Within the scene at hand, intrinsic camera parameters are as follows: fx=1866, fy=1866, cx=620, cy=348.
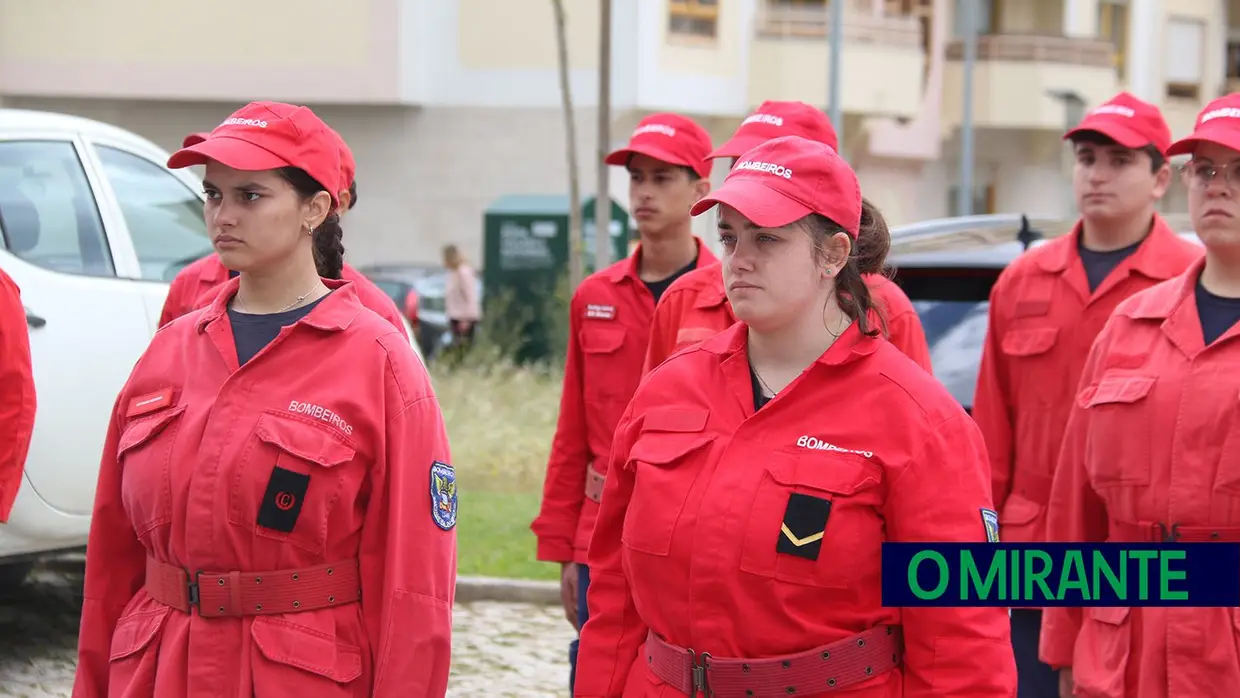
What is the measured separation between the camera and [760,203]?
11.8ft

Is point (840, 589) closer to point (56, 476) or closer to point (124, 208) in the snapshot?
point (56, 476)

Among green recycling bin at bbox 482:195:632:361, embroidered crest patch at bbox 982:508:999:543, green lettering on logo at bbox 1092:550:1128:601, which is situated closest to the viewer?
embroidered crest patch at bbox 982:508:999:543

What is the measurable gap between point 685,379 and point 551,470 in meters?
2.86

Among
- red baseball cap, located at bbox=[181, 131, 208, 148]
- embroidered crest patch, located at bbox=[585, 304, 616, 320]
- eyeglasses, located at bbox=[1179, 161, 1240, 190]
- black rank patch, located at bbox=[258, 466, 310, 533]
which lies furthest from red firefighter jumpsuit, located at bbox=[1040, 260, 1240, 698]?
red baseball cap, located at bbox=[181, 131, 208, 148]

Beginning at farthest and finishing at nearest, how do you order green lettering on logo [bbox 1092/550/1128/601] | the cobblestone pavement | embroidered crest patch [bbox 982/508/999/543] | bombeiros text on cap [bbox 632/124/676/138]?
the cobblestone pavement, bombeiros text on cap [bbox 632/124/676/138], green lettering on logo [bbox 1092/550/1128/601], embroidered crest patch [bbox 982/508/999/543]

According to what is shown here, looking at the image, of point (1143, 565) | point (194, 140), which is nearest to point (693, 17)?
point (1143, 565)

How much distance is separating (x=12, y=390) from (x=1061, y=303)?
3.28 metres

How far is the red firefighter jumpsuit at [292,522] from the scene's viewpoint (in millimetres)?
3785

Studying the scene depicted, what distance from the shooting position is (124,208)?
793cm

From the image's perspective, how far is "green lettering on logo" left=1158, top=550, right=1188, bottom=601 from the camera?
446 cm

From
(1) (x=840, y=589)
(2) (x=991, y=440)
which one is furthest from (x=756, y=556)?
(2) (x=991, y=440)

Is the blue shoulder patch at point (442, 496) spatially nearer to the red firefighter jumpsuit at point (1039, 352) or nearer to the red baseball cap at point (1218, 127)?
the red baseball cap at point (1218, 127)

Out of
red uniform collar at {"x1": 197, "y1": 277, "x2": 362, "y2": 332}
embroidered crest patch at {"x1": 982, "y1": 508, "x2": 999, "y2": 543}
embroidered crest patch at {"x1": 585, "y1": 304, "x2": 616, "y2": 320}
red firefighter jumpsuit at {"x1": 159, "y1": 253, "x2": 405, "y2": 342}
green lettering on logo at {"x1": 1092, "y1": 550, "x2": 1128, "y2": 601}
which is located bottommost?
green lettering on logo at {"x1": 1092, "y1": 550, "x2": 1128, "y2": 601}

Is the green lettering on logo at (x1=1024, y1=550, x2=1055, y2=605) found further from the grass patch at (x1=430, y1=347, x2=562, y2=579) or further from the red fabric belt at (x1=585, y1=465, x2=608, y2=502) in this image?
the grass patch at (x1=430, y1=347, x2=562, y2=579)
